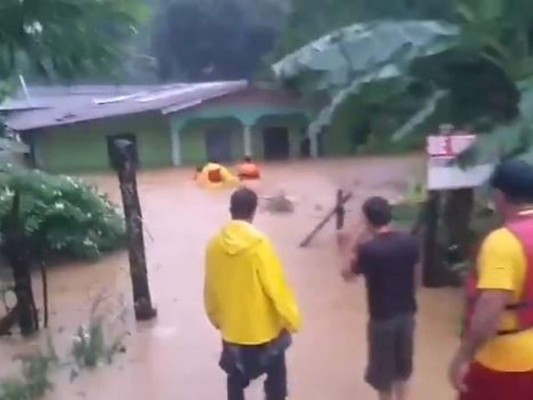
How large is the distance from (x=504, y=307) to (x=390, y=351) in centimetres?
216

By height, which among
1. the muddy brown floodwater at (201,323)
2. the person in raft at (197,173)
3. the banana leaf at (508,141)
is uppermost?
the banana leaf at (508,141)

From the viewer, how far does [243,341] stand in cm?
575

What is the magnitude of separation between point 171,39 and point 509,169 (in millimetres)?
33081

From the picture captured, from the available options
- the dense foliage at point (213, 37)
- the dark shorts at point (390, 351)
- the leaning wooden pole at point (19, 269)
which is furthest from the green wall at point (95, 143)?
the dark shorts at point (390, 351)

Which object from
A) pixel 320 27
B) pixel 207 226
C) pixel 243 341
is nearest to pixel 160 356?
pixel 243 341

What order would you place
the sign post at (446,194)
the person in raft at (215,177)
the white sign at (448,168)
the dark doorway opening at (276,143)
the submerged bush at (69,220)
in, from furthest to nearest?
the dark doorway opening at (276,143)
the person in raft at (215,177)
the submerged bush at (69,220)
the sign post at (446,194)
the white sign at (448,168)

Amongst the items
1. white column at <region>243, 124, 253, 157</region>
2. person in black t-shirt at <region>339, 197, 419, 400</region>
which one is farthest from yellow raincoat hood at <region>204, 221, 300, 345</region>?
white column at <region>243, 124, 253, 157</region>

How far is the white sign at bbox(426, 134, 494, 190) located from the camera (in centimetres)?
936

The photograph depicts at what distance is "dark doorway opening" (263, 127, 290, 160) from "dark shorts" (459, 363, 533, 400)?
25968 millimetres

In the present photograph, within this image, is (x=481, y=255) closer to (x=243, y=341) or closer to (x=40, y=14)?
(x=243, y=341)

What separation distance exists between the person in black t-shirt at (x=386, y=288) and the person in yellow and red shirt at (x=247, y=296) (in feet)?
1.34

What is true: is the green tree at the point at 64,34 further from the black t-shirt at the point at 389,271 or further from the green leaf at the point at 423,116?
the black t-shirt at the point at 389,271

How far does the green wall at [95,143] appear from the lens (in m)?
29.6

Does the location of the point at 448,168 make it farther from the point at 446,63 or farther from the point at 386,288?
the point at 386,288
